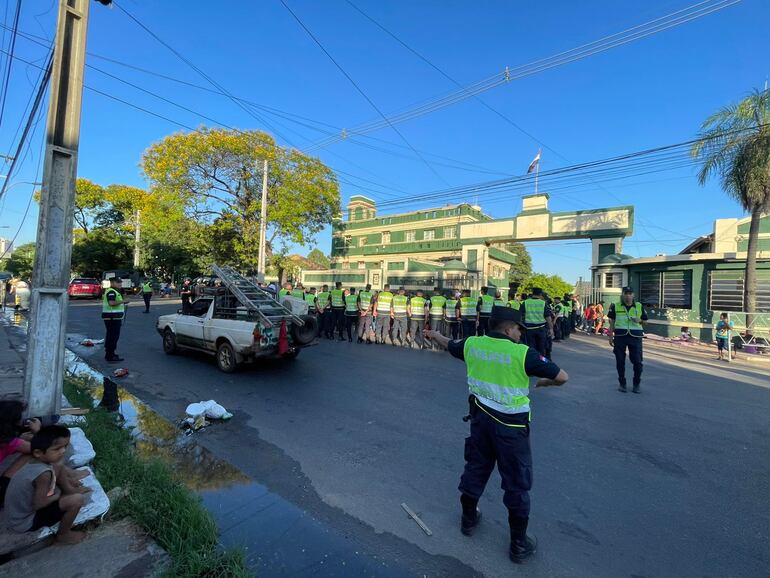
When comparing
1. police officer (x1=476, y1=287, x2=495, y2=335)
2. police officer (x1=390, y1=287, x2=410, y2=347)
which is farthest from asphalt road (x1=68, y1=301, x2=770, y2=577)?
police officer (x1=390, y1=287, x2=410, y2=347)

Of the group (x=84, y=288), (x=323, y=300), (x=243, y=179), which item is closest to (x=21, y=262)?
(x=84, y=288)

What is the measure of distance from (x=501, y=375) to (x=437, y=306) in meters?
8.74

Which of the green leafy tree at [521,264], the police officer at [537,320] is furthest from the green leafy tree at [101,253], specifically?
the green leafy tree at [521,264]

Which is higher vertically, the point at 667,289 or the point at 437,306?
the point at 667,289

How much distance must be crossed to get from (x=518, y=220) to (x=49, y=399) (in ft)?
78.9

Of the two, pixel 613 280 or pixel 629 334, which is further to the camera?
pixel 613 280

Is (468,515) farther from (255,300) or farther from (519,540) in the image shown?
(255,300)

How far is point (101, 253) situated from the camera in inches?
1410

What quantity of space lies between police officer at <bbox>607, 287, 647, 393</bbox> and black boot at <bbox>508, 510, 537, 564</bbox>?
5506 millimetres

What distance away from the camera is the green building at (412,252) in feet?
88.7

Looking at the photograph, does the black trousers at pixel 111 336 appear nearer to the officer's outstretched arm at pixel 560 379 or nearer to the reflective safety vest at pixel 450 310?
the reflective safety vest at pixel 450 310

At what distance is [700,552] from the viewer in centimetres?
270

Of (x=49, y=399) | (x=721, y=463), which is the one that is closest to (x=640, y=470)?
(x=721, y=463)

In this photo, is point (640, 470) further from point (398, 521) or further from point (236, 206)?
point (236, 206)
